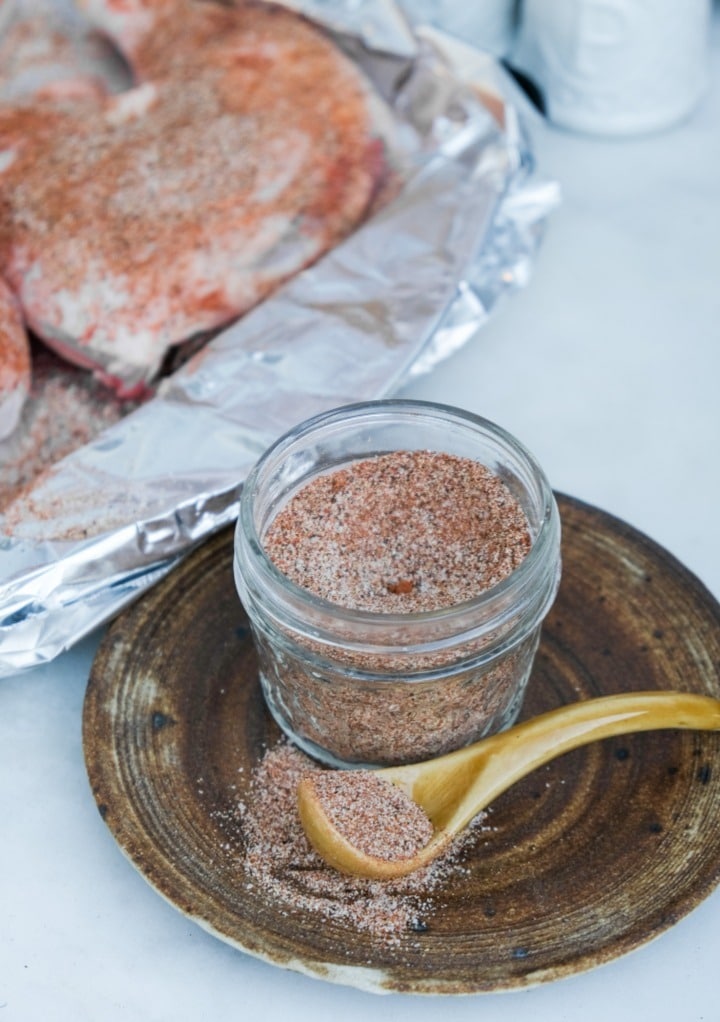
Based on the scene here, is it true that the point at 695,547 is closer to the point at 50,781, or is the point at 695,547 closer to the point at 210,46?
the point at 50,781

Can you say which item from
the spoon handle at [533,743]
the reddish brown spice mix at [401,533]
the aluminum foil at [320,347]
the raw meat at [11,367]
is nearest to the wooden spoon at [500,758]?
the spoon handle at [533,743]

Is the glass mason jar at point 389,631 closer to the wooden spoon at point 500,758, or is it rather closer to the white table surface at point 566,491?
the wooden spoon at point 500,758

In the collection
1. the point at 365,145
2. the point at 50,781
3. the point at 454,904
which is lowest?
the point at 50,781

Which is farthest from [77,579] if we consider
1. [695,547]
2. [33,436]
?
[695,547]

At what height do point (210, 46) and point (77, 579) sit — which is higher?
point (210, 46)

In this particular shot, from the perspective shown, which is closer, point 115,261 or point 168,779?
point 168,779

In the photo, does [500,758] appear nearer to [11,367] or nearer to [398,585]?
[398,585]

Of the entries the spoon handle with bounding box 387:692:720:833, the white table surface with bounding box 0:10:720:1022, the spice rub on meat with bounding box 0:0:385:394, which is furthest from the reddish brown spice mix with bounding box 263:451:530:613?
the spice rub on meat with bounding box 0:0:385:394
